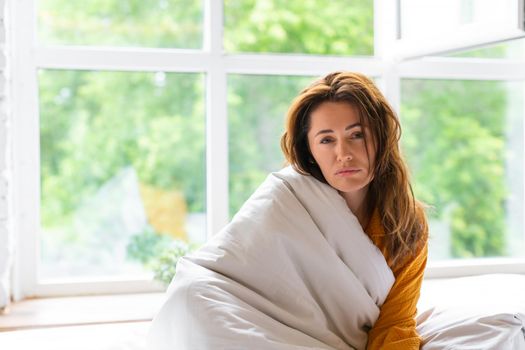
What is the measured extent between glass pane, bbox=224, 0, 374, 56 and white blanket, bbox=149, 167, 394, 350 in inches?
48.3

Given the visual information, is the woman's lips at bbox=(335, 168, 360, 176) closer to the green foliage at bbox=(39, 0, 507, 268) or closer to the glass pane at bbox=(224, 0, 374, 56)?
the green foliage at bbox=(39, 0, 507, 268)

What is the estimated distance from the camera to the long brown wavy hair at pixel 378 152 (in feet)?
5.90

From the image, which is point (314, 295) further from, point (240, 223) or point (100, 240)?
point (100, 240)

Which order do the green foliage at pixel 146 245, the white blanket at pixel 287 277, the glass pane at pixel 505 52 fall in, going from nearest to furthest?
1. the white blanket at pixel 287 277
2. the green foliage at pixel 146 245
3. the glass pane at pixel 505 52

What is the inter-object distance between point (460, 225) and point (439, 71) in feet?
2.46

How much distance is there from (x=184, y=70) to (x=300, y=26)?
548 mm

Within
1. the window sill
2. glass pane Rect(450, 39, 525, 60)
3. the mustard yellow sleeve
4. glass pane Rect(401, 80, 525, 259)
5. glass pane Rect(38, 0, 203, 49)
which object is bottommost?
the window sill

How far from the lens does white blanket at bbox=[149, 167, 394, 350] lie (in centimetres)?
165

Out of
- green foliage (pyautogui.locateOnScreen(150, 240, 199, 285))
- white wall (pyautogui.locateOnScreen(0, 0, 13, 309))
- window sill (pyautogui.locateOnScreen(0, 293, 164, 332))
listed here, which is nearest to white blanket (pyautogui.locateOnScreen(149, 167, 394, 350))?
window sill (pyautogui.locateOnScreen(0, 293, 164, 332))

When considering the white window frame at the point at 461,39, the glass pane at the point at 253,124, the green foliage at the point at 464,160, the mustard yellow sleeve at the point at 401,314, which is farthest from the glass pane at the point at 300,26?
the mustard yellow sleeve at the point at 401,314

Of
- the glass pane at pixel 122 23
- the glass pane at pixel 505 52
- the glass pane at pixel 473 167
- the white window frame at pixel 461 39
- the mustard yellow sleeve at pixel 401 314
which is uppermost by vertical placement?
the glass pane at pixel 122 23

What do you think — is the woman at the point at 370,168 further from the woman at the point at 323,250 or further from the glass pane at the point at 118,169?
the glass pane at the point at 118,169

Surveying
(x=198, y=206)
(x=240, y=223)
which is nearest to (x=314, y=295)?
(x=240, y=223)

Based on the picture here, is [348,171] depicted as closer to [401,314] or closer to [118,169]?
[401,314]
